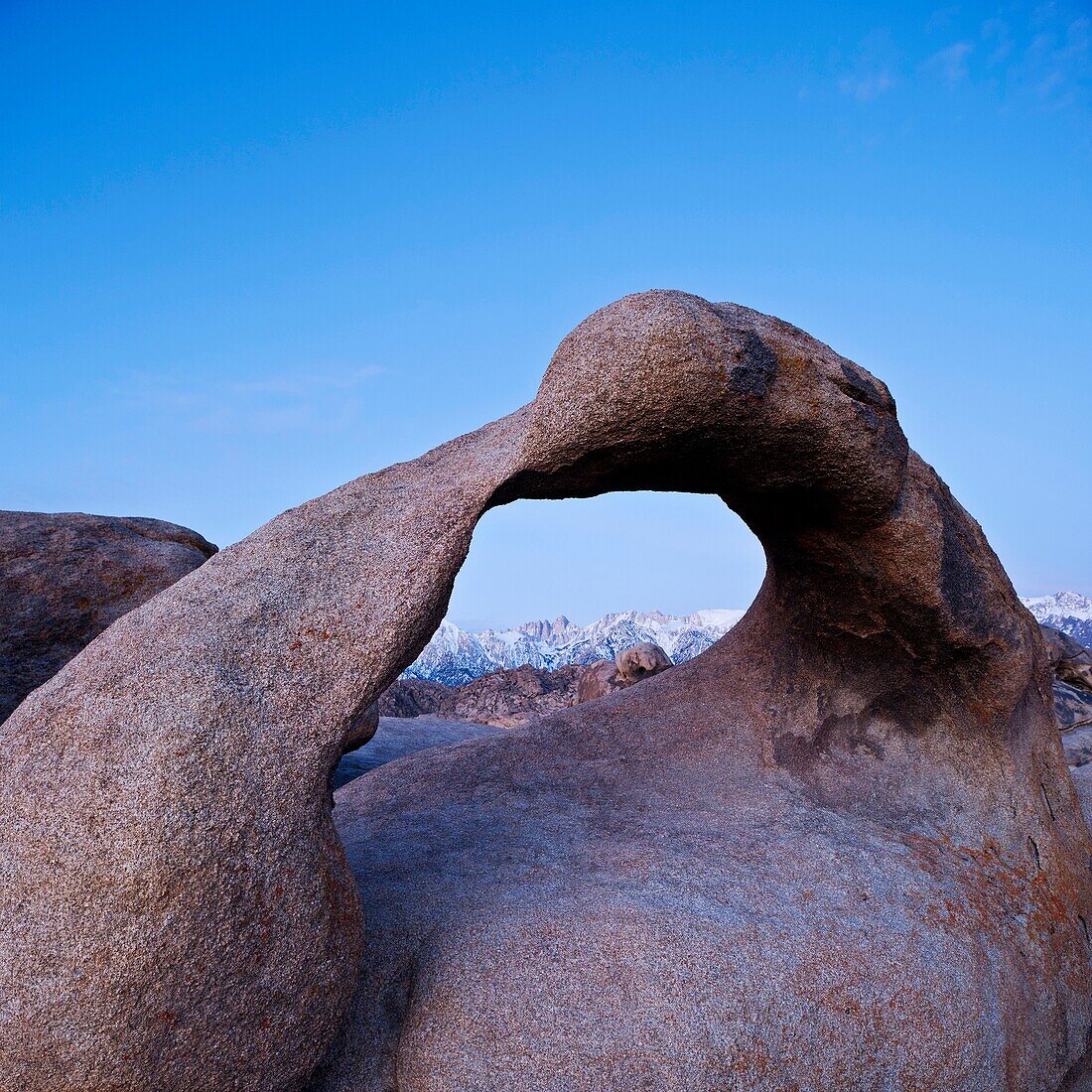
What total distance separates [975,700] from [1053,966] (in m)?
1.22

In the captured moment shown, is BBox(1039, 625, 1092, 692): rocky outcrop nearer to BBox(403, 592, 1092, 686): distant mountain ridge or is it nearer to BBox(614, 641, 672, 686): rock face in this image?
BBox(614, 641, 672, 686): rock face

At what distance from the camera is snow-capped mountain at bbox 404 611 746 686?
2259cm

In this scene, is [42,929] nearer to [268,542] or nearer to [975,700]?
[268,542]

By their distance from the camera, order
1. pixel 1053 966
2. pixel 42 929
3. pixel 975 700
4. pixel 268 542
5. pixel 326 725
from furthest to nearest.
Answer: pixel 975 700
pixel 1053 966
pixel 268 542
pixel 326 725
pixel 42 929

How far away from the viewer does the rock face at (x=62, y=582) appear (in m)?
A: 4.40

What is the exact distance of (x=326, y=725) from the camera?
9.62ft

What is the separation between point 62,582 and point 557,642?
22.6m

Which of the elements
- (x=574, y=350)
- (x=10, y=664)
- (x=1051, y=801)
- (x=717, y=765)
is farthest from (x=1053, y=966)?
(x=10, y=664)

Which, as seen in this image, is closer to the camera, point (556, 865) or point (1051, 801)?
point (556, 865)

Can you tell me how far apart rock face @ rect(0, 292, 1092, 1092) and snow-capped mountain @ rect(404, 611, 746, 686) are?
16.3m

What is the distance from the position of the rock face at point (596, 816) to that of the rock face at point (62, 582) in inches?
60.5

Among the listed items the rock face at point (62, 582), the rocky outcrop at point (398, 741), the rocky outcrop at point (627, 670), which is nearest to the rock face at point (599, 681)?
the rocky outcrop at point (627, 670)

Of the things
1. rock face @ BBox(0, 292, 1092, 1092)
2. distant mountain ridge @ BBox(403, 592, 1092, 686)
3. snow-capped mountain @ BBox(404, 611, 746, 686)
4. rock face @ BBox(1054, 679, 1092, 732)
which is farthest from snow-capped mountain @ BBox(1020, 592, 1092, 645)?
rock face @ BBox(0, 292, 1092, 1092)

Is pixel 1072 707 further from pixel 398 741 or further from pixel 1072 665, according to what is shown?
pixel 398 741
